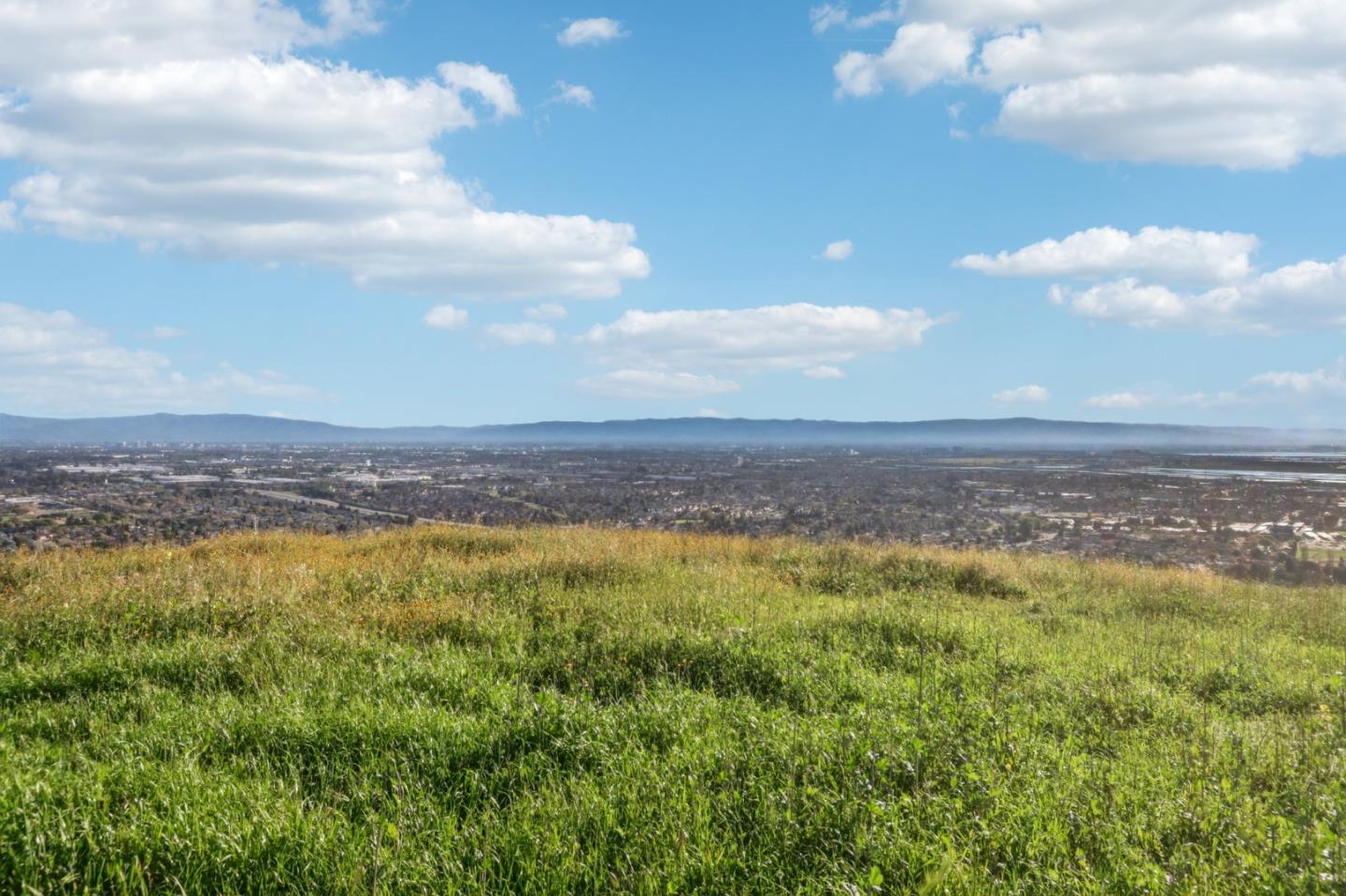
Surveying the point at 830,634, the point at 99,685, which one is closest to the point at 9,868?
the point at 99,685

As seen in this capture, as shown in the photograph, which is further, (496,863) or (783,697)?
(783,697)

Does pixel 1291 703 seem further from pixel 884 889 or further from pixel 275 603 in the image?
pixel 275 603

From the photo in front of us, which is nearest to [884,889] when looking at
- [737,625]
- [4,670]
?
[737,625]

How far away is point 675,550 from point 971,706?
31.9 ft

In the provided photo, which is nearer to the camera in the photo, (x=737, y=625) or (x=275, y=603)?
(x=737, y=625)

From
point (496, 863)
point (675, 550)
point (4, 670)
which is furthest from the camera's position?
point (675, 550)

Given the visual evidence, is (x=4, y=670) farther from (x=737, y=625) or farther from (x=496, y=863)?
(x=737, y=625)

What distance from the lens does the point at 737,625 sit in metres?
8.66

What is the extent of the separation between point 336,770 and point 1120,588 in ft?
43.6

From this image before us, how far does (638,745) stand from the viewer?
543 centimetres

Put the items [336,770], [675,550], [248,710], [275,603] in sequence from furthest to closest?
1. [675,550]
2. [275,603]
3. [248,710]
4. [336,770]

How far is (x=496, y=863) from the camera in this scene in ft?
13.3

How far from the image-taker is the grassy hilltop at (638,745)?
3922 millimetres

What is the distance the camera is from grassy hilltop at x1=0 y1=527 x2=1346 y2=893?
12.9 feet
